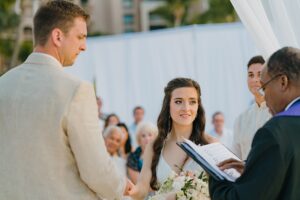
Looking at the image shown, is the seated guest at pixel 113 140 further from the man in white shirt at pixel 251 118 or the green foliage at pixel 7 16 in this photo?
the green foliage at pixel 7 16

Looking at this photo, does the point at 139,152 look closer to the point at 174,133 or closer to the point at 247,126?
the point at 247,126

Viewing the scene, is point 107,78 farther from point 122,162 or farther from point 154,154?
point 154,154

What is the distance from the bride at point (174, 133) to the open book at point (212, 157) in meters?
1.60

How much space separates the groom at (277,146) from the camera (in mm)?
3197

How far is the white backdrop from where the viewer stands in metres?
14.4

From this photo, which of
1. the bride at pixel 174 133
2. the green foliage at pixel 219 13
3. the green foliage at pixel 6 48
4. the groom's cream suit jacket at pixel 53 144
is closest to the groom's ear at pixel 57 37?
the groom's cream suit jacket at pixel 53 144

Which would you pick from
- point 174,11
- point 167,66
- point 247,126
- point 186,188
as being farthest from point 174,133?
point 174,11

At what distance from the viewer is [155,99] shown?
1517cm

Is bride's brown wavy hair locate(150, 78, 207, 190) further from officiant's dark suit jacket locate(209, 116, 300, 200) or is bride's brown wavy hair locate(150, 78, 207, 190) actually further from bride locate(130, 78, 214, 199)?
officiant's dark suit jacket locate(209, 116, 300, 200)

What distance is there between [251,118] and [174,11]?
56.7 metres

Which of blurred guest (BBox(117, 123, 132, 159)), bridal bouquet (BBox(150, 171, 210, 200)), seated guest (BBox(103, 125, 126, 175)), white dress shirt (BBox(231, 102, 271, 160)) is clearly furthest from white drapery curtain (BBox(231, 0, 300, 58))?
blurred guest (BBox(117, 123, 132, 159))

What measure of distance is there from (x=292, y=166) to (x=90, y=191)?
1253 millimetres

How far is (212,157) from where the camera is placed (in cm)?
371

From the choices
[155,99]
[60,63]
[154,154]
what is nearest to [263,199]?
[60,63]
